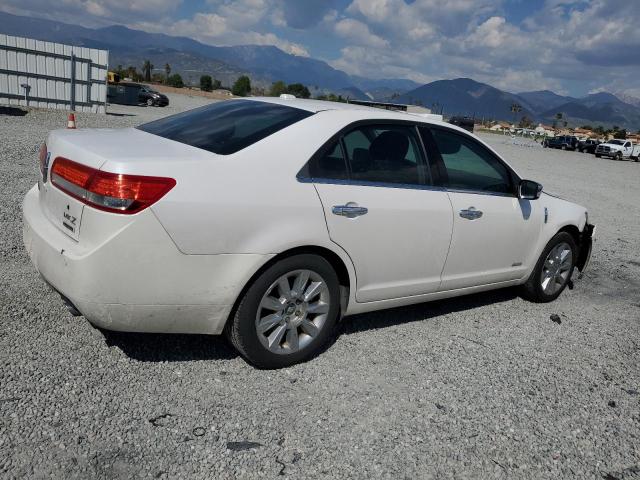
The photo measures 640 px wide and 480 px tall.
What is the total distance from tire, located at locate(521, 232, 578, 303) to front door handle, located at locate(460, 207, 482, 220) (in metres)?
1.22

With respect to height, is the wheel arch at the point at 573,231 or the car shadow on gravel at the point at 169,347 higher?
the wheel arch at the point at 573,231

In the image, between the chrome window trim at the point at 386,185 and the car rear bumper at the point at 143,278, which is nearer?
the car rear bumper at the point at 143,278

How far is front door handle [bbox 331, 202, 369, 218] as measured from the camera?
3449 mm

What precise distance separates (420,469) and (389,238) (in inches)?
59.7

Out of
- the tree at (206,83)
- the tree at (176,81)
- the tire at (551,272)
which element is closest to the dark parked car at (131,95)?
the tire at (551,272)

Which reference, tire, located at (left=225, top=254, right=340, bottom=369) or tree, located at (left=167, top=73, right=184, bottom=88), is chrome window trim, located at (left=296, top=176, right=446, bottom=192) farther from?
tree, located at (left=167, top=73, right=184, bottom=88)

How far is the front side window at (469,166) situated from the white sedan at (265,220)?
2cm

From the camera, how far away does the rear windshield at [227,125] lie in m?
3.37

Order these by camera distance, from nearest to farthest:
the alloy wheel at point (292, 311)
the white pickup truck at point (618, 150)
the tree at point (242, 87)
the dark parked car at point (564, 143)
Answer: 1. the alloy wheel at point (292, 311)
2. the white pickup truck at point (618, 150)
3. the dark parked car at point (564, 143)
4. the tree at point (242, 87)

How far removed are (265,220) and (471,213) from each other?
1857 millimetres

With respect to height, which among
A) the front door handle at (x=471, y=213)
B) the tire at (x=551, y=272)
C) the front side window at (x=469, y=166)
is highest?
the front side window at (x=469, y=166)

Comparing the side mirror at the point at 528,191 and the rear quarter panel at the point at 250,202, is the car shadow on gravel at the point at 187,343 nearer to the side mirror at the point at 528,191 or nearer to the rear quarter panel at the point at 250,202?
the rear quarter panel at the point at 250,202

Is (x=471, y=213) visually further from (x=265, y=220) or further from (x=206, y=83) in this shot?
(x=206, y=83)

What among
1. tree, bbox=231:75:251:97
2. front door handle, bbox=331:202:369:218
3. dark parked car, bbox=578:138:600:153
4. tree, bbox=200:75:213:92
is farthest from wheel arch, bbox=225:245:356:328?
tree, bbox=200:75:213:92
